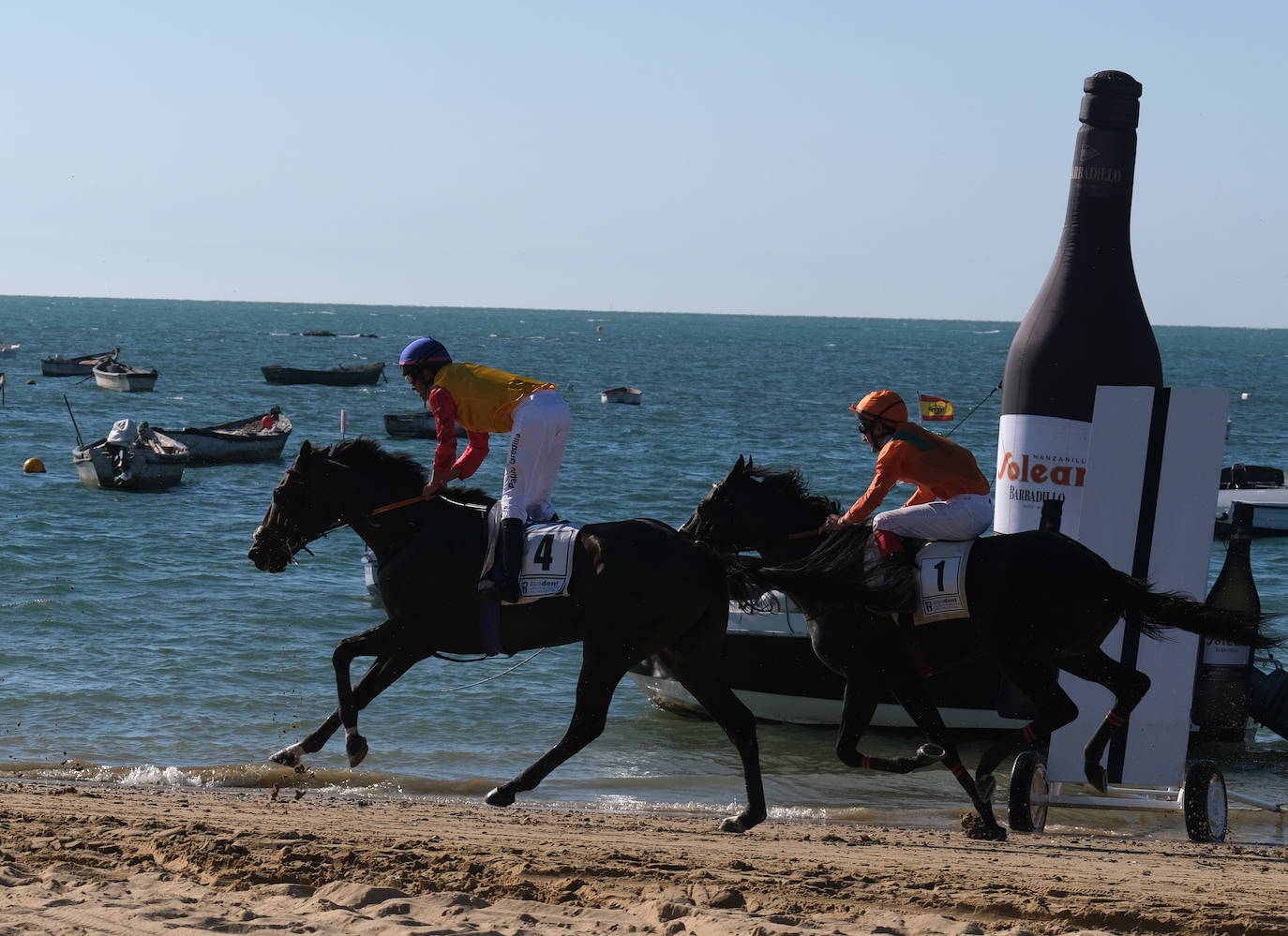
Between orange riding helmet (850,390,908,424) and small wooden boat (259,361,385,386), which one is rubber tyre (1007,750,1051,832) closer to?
orange riding helmet (850,390,908,424)

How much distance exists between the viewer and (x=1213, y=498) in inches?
383

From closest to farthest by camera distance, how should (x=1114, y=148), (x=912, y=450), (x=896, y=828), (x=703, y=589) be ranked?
1. (x=703, y=589)
2. (x=912, y=450)
3. (x=896, y=828)
4. (x=1114, y=148)

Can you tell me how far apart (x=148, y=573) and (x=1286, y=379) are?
368 feet

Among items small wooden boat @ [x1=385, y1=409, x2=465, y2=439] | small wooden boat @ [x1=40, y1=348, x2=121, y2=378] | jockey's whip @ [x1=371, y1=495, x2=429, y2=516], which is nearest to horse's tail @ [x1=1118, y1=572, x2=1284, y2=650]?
jockey's whip @ [x1=371, y1=495, x2=429, y2=516]

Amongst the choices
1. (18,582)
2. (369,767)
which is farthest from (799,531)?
(18,582)

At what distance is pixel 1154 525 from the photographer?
31.9ft

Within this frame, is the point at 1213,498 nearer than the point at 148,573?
Yes

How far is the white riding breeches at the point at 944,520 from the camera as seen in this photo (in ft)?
30.0

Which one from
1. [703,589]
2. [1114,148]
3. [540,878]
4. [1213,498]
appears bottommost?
[540,878]

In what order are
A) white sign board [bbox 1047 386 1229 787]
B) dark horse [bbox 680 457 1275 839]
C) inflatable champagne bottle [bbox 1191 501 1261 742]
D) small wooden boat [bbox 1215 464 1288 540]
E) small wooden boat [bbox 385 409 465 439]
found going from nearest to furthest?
dark horse [bbox 680 457 1275 839] < white sign board [bbox 1047 386 1229 787] < inflatable champagne bottle [bbox 1191 501 1261 742] < small wooden boat [bbox 1215 464 1288 540] < small wooden boat [bbox 385 409 465 439]

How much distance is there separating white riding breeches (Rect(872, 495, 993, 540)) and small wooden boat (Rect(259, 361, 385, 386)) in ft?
231

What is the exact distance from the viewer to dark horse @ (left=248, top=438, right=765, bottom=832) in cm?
848

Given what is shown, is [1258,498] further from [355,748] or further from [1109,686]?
[355,748]

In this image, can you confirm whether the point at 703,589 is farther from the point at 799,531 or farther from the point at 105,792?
the point at 105,792
